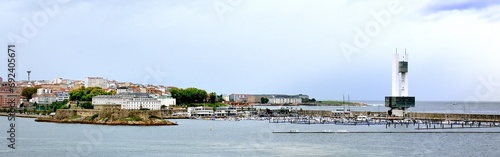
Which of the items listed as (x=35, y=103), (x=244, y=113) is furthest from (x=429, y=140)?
(x=35, y=103)

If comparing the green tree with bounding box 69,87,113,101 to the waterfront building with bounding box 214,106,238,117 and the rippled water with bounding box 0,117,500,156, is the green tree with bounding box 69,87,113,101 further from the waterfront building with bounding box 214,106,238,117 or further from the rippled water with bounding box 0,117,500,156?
the rippled water with bounding box 0,117,500,156

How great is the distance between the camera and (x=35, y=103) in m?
64.7

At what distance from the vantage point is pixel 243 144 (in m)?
26.7

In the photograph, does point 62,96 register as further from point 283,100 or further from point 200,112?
point 283,100

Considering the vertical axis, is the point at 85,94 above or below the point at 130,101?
above

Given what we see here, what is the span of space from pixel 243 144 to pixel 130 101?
27742 mm

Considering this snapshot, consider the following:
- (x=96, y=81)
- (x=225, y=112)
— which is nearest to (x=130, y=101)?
(x=225, y=112)

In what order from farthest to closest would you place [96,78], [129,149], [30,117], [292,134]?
1. [96,78]
2. [30,117]
3. [292,134]
4. [129,149]

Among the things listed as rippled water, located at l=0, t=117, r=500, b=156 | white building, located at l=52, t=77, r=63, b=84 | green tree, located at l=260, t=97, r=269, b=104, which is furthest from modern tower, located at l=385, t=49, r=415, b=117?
green tree, located at l=260, t=97, r=269, b=104

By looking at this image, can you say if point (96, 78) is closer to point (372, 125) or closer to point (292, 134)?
point (372, 125)

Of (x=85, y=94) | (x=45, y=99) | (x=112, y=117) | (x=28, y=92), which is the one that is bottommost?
(x=112, y=117)

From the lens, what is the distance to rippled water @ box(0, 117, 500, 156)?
23391 millimetres

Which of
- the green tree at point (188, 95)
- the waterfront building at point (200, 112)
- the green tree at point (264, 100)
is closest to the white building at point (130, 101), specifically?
the waterfront building at point (200, 112)

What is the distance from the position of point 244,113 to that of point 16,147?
34642 mm
